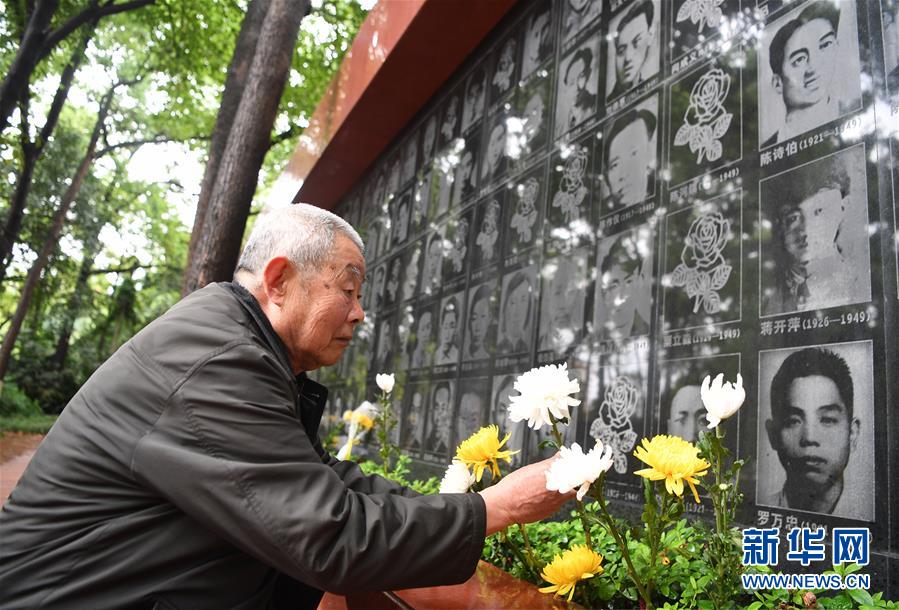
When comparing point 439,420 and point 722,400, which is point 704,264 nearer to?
point 722,400

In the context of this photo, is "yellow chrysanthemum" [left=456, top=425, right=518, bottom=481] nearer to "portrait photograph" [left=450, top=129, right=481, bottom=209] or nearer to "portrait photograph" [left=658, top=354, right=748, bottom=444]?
"portrait photograph" [left=658, top=354, right=748, bottom=444]

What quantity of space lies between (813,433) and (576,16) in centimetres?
289

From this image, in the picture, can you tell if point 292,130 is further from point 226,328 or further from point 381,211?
point 226,328

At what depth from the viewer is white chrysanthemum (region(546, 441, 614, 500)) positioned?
51.2 inches

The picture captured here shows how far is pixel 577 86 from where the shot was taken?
3.63 meters

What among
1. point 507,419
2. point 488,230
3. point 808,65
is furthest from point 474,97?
point 808,65

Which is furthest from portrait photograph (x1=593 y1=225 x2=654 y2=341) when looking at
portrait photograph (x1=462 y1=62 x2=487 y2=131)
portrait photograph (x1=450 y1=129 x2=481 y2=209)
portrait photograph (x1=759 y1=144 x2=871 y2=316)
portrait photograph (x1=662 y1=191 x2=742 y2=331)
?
portrait photograph (x1=462 y1=62 x2=487 y2=131)

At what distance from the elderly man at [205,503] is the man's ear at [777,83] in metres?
1.69

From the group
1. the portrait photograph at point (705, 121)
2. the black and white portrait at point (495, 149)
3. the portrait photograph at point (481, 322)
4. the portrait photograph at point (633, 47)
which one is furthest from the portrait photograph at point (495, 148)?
the portrait photograph at point (705, 121)

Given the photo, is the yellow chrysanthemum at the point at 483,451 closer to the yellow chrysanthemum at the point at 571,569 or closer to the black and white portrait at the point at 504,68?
the yellow chrysanthemum at the point at 571,569

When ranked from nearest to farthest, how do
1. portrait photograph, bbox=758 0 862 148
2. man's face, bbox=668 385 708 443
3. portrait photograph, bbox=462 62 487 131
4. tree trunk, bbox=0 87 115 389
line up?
portrait photograph, bbox=758 0 862 148 < man's face, bbox=668 385 708 443 < portrait photograph, bbox=462 62 487 131 < tree trunk, bbox=0 87 115 389

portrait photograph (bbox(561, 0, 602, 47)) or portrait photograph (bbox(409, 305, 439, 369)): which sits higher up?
portrait photograph (bbox(561, 0, 602, 47))

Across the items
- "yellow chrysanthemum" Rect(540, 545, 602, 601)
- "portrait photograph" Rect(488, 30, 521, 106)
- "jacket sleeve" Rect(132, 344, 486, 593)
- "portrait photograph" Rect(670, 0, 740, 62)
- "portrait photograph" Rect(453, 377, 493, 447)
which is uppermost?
"portrait photograph" Rect(488, 30, 521, 106)

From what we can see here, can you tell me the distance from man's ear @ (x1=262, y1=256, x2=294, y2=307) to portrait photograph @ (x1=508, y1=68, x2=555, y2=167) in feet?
8.18
